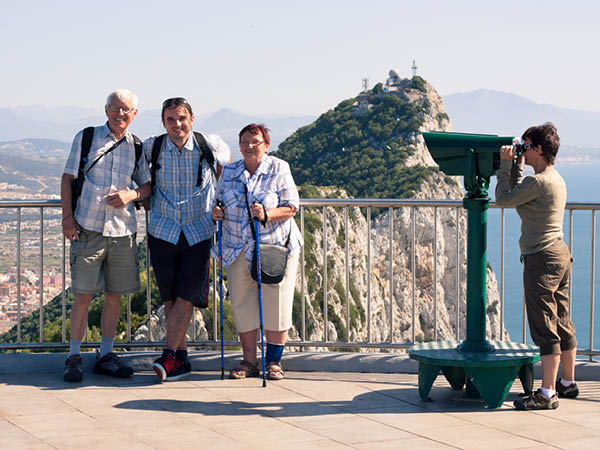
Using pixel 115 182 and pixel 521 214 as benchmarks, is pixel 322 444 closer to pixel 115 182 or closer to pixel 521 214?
pixel 521 214

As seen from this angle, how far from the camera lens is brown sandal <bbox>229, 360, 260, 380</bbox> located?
611cm

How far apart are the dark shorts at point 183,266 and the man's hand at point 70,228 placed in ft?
1.68

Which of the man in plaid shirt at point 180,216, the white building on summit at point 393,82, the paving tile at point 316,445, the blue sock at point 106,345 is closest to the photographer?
the paving tile at point 316,445

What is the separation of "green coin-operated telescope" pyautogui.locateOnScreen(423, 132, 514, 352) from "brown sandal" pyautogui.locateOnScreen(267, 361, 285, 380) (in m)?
1.36

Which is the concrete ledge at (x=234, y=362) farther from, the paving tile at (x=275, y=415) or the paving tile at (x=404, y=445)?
the paving tile at (x=404, y=445)

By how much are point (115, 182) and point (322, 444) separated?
8.13 feet

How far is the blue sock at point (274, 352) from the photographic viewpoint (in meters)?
6.12

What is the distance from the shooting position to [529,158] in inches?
204

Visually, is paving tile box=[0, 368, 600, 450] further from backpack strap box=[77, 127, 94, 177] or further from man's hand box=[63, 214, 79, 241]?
backpack strap box=[77, 127, 94, 177]

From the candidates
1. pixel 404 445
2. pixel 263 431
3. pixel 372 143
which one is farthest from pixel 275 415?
pixel 372 143

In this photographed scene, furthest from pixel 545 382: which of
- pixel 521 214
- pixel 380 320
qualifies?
pixel 380 320

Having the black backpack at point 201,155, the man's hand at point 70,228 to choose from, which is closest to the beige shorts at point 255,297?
the black backpack at point 201,155

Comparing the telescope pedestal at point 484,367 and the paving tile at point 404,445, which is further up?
the telescope pedestal at point 484,367

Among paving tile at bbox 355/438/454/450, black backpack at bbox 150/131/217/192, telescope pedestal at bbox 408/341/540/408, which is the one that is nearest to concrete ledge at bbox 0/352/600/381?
telescope pedestal at bbox 408/341/540/408
